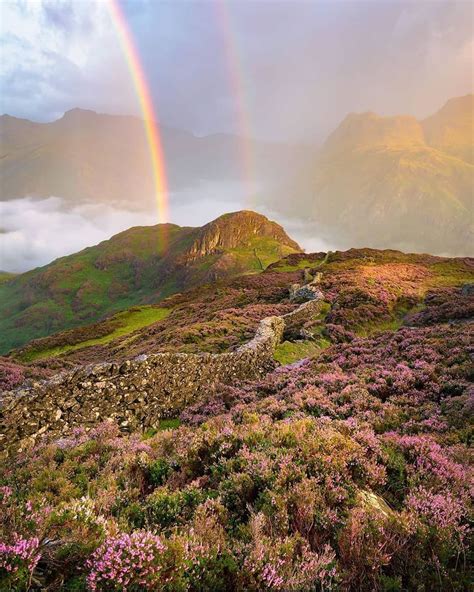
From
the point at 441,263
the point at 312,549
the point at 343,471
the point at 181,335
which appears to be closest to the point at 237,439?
the point at 343,471

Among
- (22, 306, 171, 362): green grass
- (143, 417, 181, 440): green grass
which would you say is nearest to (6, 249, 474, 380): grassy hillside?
(22, 306, 171, 362): green grass

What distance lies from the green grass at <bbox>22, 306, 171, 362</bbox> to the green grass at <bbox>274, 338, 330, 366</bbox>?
106 ft

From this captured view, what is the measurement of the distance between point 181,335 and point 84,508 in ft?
78.1

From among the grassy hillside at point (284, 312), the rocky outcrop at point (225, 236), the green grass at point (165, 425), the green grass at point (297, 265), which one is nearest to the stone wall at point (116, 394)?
the green grass at point (165, 425)

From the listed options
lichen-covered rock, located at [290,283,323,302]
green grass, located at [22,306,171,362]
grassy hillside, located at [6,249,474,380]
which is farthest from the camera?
green grass, located at [22,306,171,362]

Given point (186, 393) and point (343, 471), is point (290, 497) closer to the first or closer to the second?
point (343, 471)

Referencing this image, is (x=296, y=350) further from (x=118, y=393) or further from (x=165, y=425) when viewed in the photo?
(x=118, y=393)

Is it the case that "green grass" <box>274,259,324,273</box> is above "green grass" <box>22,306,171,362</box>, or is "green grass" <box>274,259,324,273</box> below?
above

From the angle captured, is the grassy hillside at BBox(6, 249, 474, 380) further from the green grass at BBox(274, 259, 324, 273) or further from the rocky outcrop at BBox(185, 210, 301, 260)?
the rocky outcrop at BBox(185, 210, 301, 260)

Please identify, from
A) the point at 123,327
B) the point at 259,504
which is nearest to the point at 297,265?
the point at 123,327

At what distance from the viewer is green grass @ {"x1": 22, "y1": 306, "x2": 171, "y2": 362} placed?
4736 centimetres

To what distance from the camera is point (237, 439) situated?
755 cm

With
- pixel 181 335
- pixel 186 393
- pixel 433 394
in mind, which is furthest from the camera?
pixel 181 335

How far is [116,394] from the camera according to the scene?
1244 cm
